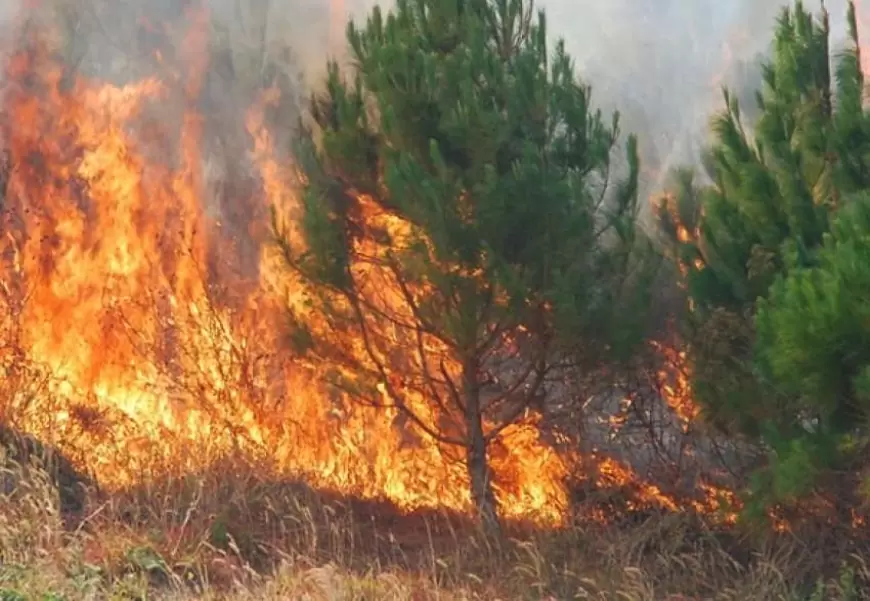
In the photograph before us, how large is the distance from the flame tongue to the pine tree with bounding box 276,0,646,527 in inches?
44.8

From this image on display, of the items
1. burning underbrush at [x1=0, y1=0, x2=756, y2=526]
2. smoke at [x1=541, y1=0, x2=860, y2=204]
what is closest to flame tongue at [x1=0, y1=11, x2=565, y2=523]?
burning underbrush at [x1=0, y1=0, x2=756, y2=526]

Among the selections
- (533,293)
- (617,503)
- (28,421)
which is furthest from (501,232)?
(28,421)

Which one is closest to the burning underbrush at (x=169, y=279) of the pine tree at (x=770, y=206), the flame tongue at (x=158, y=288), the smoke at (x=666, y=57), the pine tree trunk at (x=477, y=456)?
the flame tongue at (x=158, y=288)

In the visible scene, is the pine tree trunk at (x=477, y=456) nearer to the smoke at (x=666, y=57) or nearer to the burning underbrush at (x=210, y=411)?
the burning underbrush at (x=210, y=411)

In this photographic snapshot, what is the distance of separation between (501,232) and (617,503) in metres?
2.11

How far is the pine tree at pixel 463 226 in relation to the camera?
5.50 meters

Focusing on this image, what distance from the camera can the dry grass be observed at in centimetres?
477

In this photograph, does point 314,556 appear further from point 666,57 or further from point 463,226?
point 666,57

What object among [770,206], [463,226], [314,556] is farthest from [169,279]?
[770,206]

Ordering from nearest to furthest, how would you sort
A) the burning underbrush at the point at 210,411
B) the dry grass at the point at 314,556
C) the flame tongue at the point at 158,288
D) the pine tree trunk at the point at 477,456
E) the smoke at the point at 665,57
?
the dry grass at the point at 314,556
the burning underbrush at the point at 210,411
the pine tree trunk at the point at 477,456
the flame tongue at the point at 158,288
the smoke at the point at 665,57

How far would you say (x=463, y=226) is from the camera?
216 inches

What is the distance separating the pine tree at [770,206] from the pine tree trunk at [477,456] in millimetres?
1300

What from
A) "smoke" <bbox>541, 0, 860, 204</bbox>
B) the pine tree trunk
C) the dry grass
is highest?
"smoke" <bbox>541, 0, 860, 204</bbox>

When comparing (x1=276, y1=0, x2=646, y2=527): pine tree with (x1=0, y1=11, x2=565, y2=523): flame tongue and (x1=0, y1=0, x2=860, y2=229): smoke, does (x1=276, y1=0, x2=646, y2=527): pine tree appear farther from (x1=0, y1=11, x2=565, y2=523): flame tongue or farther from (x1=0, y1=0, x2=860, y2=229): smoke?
(x1=0, y1=0, x2=860, y2=229): smoke
